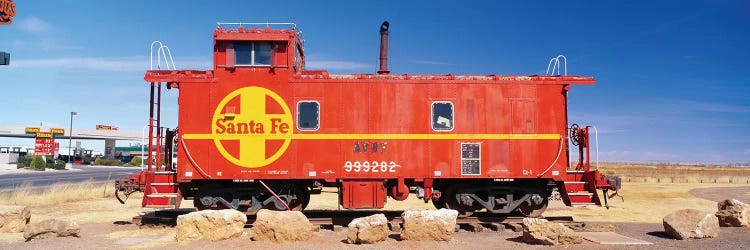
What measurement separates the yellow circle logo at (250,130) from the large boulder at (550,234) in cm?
620

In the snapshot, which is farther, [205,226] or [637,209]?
[637,209]

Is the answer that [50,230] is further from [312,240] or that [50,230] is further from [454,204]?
[454,204]

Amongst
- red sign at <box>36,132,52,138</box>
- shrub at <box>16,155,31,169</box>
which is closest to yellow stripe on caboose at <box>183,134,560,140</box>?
shrub at <box>16,155,31,169</box>

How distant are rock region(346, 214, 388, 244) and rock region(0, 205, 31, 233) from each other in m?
8.21

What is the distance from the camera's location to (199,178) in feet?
43.4

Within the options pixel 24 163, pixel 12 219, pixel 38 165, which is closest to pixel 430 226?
pixel 12 219

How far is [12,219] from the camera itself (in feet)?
41.4

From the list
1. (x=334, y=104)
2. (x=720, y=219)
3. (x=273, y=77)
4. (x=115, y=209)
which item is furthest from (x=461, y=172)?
(x=115, y=209)

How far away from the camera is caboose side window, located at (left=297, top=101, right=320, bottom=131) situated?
1325cm

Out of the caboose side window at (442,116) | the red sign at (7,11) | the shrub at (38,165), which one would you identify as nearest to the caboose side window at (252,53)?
the caboose side window at (442,116)

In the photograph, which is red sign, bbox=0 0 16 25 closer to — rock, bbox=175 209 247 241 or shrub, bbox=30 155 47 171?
rock, bbox=175 209 247 241

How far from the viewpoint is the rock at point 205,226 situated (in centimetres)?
1126

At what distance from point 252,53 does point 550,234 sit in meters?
8.49

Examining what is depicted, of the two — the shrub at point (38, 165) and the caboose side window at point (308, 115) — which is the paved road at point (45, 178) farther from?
the caboose side window at point (308, 115)
